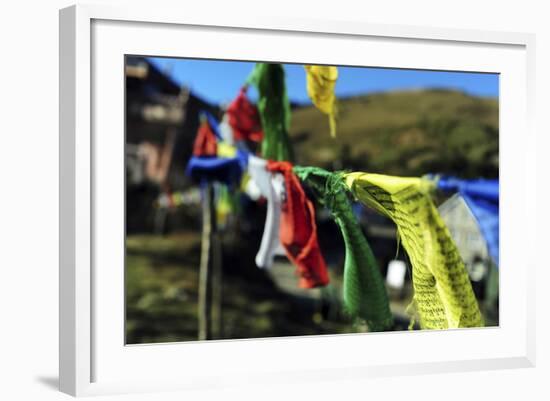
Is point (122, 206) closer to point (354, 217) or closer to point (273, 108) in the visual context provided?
point (354, 217)

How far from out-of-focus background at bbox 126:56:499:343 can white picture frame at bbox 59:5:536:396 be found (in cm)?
152

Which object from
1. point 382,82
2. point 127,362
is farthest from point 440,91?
point 127,362

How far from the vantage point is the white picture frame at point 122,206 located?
266 centimetres

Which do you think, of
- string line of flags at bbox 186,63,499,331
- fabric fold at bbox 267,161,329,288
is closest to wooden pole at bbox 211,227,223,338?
string line of flags at bbox 186,63,499,331

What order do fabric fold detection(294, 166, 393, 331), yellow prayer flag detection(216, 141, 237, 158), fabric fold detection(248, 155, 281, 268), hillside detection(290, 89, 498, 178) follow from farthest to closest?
hillside detection(290, 89, 498, 178)
yellow prayer flag detection(216, 141, 237, 158)
fabric fold detection(248, 155, 281, 268)
fabric fold detection(294, 166, 393, 331)

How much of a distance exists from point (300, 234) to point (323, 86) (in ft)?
2.11

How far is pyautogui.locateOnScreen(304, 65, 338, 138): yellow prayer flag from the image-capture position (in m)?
3.24

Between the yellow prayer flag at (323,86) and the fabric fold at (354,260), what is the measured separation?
0.41 meters

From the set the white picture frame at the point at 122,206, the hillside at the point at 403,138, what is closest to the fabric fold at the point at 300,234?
the white picture frame at the point at 122,206

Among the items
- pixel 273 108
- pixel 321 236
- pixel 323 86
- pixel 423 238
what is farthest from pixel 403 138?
pixel 423 238

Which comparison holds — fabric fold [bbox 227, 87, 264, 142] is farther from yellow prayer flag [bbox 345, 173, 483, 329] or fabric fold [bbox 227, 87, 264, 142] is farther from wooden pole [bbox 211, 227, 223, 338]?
yellow prayer flag [bbox 345, 173, 483, 329]

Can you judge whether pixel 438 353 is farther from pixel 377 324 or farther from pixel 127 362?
pixel 127 362

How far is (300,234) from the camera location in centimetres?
325

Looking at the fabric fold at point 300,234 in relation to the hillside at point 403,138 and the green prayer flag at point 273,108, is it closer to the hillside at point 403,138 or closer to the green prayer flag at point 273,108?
the green prayer flag at point 273,108
